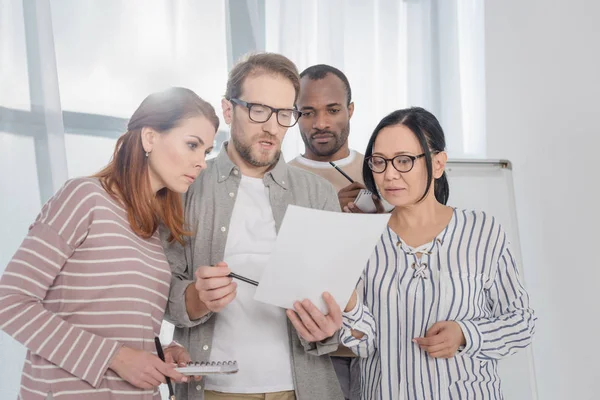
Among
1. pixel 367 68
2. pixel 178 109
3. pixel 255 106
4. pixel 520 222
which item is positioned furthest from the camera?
pixel 367 68

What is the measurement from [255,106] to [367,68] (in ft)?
5.18

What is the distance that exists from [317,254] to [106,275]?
44 cm

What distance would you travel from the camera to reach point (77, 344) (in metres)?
1.29

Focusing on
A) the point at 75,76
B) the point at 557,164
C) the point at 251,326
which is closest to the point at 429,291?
the point at 251,326

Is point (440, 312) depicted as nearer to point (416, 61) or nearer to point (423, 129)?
point (423, 129)

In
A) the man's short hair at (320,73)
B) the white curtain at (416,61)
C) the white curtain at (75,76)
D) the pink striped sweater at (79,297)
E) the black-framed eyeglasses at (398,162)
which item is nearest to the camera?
the pink striped sweater at (79,297)

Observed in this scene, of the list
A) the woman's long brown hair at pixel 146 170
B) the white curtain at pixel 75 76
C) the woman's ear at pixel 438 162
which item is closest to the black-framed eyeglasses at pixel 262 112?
the woman's long brown hair at pixel 146 170

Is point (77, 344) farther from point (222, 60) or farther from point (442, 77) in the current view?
point (442, 77)

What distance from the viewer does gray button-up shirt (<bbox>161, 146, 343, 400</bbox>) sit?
1577mm

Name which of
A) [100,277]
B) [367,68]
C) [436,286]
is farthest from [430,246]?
[367,68]

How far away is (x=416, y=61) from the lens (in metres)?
3.22

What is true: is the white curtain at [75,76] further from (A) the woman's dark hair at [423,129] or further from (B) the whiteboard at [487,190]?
(A) the woman's dark hair at [423,129]

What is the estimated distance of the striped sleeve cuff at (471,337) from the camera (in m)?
1.52

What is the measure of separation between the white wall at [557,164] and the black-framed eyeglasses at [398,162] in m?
1.25
